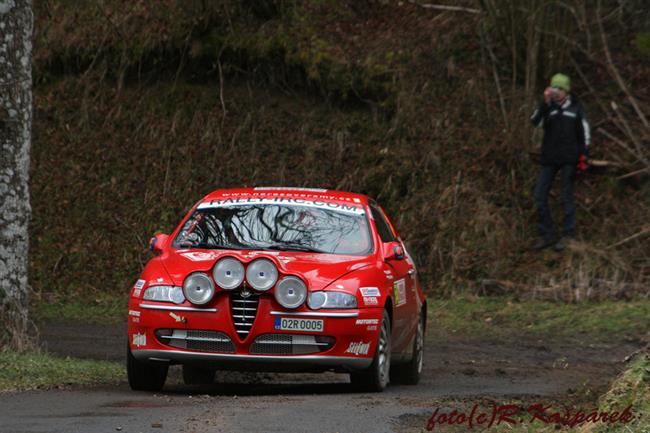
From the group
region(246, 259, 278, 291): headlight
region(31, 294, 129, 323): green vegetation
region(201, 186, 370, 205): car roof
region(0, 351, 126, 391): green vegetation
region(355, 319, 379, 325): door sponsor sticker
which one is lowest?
region(31, 294, 129, 323): green vegetation

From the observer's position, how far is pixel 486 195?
20797 millimetres

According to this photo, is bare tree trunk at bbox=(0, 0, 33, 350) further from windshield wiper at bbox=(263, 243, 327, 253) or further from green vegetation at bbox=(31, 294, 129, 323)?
green vegetation at bbox=(31, 294, 129, 323)

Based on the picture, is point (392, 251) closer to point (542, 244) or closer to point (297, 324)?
point (297, 324)

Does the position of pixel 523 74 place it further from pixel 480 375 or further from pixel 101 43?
pixel 480 375

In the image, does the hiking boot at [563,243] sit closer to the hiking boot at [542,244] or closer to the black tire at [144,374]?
the hiking boot at [542,244]

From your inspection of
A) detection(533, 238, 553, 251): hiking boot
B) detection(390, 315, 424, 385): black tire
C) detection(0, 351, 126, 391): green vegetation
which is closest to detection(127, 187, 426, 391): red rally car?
detection(0, 351, 126, 391): green vegetation

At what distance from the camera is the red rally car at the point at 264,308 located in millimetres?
10188

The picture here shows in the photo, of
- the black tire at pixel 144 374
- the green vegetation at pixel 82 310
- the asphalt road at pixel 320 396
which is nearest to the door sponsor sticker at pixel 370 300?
the asphalt road at pixel 320 396

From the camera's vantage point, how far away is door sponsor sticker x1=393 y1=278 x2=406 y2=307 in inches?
443

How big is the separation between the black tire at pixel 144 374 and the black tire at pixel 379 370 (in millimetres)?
1559

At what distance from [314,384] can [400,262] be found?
1.37 metres

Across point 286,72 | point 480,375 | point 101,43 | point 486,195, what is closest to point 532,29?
point 486,195

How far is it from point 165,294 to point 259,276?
0.79m

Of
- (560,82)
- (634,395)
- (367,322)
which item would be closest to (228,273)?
(367,322)
